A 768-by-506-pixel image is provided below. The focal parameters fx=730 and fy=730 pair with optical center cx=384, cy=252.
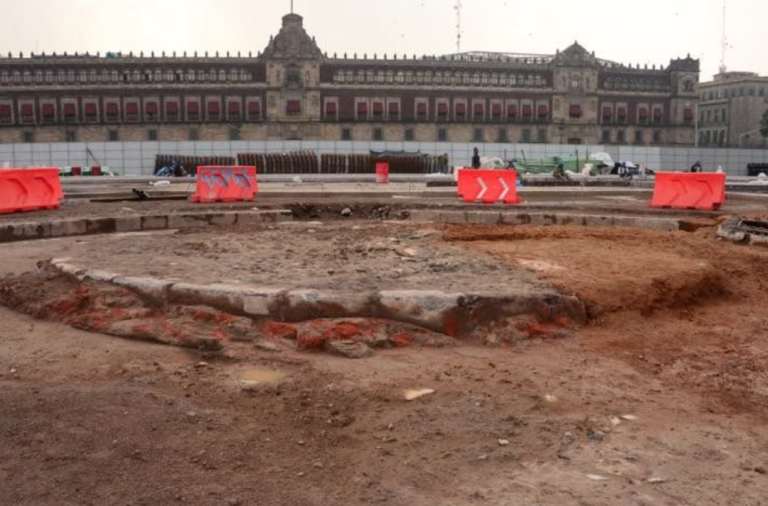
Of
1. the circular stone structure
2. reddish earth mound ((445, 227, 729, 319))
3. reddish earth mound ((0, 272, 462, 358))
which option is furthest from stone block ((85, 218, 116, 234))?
reddish earth mound ((0, 272, 462, 358))

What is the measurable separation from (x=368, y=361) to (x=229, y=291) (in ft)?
4.47

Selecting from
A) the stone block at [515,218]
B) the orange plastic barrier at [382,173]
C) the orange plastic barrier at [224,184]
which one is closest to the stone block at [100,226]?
the orange plastic barrier at [224,184]

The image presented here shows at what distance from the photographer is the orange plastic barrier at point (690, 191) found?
1517 cm

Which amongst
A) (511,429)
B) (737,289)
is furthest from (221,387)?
(737,289)

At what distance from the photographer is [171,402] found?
3.96 meters

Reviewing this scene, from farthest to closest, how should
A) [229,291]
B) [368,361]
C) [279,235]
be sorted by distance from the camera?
[279,235] → [229,291] → [368,361]

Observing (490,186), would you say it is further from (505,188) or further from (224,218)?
(224,218)

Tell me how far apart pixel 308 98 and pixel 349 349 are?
212 ft

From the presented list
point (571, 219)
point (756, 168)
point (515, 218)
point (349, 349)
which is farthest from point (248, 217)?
point (756, 168)

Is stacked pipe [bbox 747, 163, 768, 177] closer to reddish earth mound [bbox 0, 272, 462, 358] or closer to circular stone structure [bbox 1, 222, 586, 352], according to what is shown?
circular stone structure [bbox 1, 222, 586, 352]

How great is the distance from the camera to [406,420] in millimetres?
3764

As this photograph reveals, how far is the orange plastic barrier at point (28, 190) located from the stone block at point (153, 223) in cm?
282

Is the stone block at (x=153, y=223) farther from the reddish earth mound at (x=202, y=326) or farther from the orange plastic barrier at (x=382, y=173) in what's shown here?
the orange plastic barrier at (x=382, y=173)

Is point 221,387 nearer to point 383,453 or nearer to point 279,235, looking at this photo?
point 383,453
